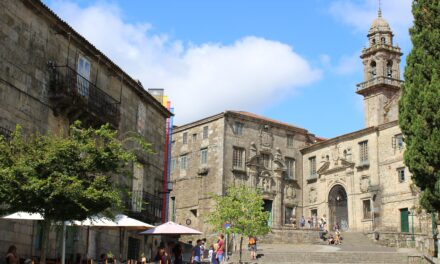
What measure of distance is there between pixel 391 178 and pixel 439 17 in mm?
21875

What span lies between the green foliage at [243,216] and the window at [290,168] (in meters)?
16.1

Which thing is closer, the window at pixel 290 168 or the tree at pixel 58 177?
the tree at pixel 58 177

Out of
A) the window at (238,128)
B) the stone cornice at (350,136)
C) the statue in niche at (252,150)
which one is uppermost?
the window at (238,128)

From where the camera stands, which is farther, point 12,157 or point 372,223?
point 372,223

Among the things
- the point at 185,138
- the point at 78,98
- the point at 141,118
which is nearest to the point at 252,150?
the point at 185,138

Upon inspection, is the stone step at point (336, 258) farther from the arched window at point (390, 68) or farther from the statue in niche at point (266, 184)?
the arched window at point (390, 68)

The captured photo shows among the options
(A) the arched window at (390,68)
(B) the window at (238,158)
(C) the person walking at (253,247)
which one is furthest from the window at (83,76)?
(A) the arched window at (390,68)

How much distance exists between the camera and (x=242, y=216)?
30.9 metres

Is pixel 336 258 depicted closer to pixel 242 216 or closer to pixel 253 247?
pixel 253 247

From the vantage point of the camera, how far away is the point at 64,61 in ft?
68.5

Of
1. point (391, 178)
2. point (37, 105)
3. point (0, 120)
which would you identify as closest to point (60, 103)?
point (37, 105)

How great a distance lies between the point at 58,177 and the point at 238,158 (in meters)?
32.5

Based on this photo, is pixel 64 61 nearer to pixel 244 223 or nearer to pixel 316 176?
pixel 244 223

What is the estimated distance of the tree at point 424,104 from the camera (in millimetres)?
19875
